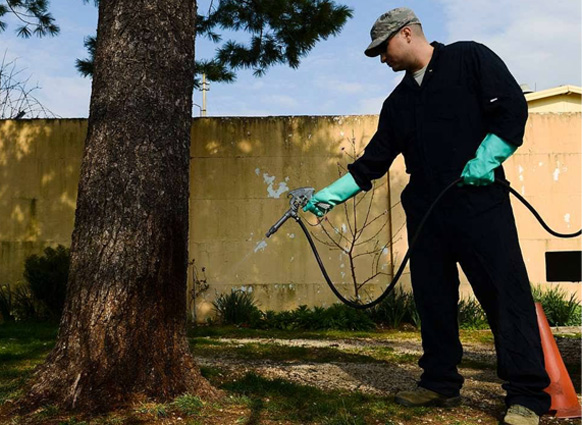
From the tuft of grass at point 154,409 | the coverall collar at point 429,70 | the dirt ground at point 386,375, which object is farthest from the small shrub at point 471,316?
the tuft of grass at point 154,409

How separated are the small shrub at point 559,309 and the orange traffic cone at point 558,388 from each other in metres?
4.60

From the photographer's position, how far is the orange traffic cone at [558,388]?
326 centimetres

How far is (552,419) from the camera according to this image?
10.5ft

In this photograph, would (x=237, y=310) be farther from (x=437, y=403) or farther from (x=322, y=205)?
(x=437, y=403)

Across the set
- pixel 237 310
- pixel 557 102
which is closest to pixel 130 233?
pixel 237 310

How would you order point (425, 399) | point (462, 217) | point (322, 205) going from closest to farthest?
point (462, 217)
point (425, 399)
point (322, 205)

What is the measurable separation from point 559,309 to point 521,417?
17.7 feet

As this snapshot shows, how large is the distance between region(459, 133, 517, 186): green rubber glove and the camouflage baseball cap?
28.3 inches

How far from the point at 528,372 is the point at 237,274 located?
5.65 metres

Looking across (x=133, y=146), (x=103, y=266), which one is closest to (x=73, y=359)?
(x=103, y=266)

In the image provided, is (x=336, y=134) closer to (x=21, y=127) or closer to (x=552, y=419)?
(x=21, y=127)

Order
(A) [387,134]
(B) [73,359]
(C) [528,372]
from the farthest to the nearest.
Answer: (A) [387,134]
(B) [73,359]
(C) [528,372]

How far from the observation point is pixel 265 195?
8.51 m

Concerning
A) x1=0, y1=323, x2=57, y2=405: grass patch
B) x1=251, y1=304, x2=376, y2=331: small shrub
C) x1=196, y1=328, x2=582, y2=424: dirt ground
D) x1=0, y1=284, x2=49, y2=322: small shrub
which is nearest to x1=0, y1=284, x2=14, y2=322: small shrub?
x1=0, y1=284, x2=49, y2=322: small shrub
